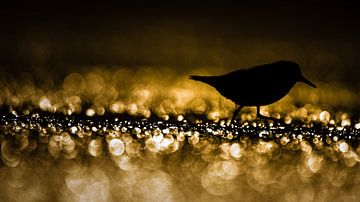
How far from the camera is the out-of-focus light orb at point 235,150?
7735 millimetres

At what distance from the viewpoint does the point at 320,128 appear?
8.86 meters

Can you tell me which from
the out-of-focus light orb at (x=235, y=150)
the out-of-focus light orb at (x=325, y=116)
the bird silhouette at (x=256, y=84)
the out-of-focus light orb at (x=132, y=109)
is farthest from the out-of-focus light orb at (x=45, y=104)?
the out-of-focus light orb at (x=325, y=116)

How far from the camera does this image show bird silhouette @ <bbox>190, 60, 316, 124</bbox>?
8.54 m

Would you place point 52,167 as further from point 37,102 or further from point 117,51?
point 117,51

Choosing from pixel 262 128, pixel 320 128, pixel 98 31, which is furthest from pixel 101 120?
pixel 98 31

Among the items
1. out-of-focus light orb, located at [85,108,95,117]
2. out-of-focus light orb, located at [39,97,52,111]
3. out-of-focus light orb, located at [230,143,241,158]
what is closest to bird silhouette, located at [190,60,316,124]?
out-of-focus light orb, located at [230,143,241,158]

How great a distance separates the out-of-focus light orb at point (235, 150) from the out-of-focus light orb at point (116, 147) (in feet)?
3.09

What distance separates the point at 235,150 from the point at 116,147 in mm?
1032

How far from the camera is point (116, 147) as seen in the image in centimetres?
786

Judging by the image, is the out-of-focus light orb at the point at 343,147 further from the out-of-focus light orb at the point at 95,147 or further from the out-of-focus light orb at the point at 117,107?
the out-of-focus light orb at the point at 117,107

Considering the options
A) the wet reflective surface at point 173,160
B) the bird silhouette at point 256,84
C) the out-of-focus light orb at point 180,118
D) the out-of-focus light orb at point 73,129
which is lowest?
the wet reflective surface at point 173,160

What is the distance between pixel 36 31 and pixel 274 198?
9736mm

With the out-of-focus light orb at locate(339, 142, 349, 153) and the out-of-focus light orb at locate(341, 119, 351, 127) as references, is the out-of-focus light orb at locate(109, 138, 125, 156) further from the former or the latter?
the out-of-focus light orb at locate(341, 119, 351, 127)

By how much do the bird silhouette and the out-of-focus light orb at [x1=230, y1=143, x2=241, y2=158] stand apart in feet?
2.39
